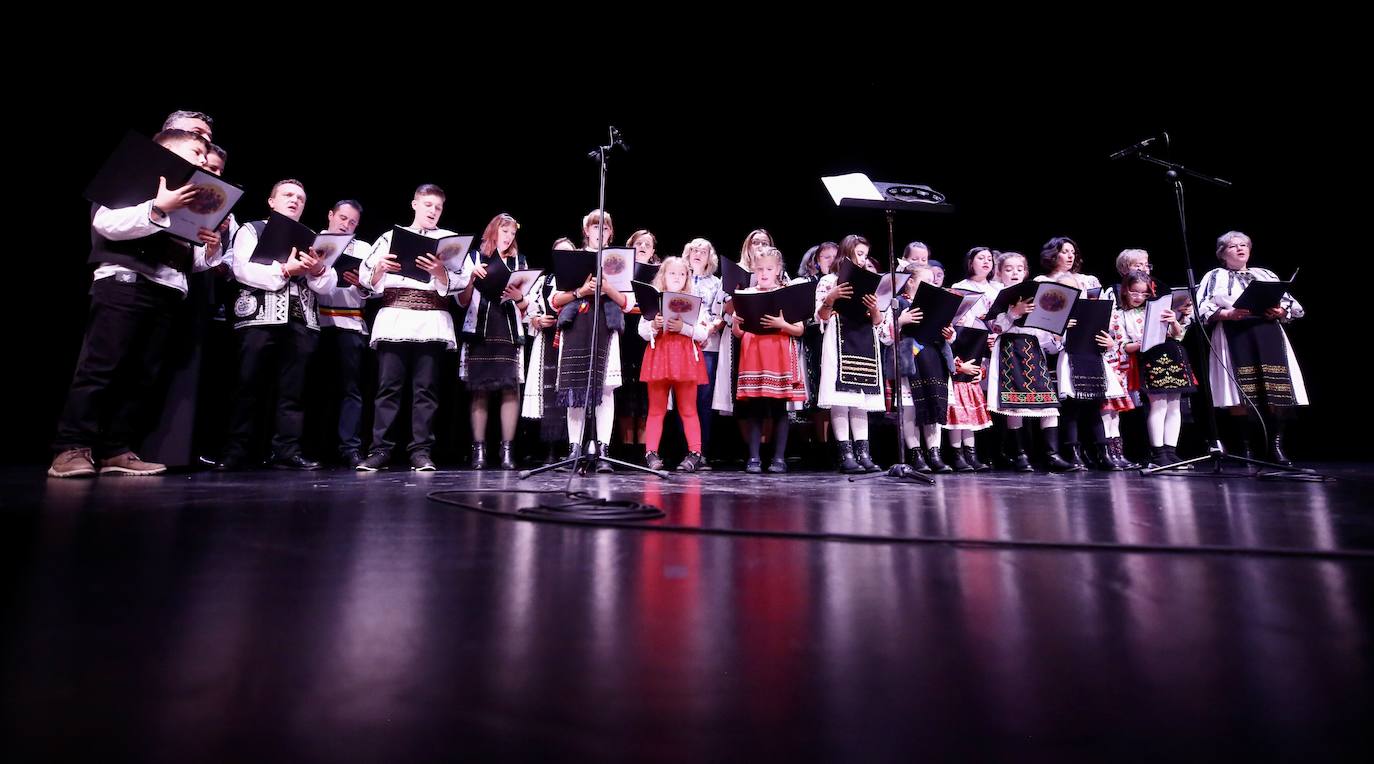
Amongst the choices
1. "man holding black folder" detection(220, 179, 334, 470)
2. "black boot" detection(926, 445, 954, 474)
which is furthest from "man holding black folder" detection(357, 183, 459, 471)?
"black boot" detection(926, 445, 954, 474)

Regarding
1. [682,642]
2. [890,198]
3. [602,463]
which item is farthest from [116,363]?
[890,198]

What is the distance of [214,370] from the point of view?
3994 millimetres

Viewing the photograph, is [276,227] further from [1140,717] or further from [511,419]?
[1140,717]

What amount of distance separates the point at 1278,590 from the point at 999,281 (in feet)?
12.2

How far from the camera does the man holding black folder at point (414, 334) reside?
3.29 m

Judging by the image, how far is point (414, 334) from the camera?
3.31 meters

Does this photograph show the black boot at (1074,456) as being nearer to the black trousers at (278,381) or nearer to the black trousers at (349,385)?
the black trousers at (349,385)

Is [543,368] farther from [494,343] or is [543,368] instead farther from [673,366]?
[673,366]

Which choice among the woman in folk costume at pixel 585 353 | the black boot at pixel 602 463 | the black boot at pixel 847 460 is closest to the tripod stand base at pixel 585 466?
the black boot at pixel 602 463

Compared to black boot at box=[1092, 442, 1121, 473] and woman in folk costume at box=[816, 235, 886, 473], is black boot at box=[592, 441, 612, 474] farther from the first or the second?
black boot at box=[1092, 442, 1121, 473]

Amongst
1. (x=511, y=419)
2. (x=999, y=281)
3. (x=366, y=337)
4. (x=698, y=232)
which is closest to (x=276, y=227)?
(x=366, y=337)

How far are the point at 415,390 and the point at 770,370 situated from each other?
1.81 metres

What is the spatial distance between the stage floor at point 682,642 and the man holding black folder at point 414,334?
201cm

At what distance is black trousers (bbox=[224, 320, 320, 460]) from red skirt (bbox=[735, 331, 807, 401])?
A: 7.26 feet
